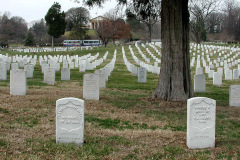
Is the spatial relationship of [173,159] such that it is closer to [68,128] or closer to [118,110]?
[68,128]

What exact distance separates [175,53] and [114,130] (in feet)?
14.2

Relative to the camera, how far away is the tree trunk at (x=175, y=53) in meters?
10.5

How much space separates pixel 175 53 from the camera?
413 inches

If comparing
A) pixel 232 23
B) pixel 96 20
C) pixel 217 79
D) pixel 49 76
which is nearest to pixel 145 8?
pixel 49 76

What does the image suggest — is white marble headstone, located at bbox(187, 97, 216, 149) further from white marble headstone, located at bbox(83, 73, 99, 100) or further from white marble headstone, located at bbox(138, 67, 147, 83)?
white marble headstone, located at bbox(138, 67, 147, 83)

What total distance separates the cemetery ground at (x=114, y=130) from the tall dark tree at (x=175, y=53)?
54 cm

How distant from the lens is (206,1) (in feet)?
234

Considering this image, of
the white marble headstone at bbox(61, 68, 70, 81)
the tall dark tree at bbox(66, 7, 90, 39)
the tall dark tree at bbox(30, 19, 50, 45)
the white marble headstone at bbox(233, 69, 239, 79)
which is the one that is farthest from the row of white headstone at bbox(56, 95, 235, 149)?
the tall dark tree at bbox(30, 19, 50, 45)

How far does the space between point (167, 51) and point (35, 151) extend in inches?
247

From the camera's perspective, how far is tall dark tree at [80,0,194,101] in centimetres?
1045

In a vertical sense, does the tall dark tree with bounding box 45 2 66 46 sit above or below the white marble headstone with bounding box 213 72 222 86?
above

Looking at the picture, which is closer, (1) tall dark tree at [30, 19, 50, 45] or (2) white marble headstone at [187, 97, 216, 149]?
(2) white marble headstone at [187, 97, 216, 149]

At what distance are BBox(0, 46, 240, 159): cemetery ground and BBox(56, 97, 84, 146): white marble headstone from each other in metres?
0.17

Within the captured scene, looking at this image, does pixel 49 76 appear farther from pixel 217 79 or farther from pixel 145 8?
pixel 217 79
